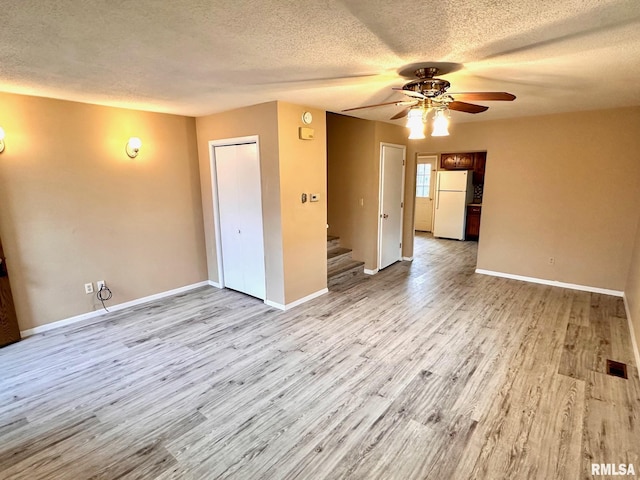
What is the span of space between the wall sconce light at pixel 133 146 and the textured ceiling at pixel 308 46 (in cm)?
79

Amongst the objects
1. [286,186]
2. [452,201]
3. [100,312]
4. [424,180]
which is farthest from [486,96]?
[424,180]

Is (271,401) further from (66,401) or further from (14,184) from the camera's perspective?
(14,184)

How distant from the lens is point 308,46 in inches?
78.0

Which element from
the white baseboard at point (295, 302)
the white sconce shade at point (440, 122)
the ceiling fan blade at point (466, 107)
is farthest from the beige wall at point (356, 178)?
the white sconce shade at point (440, 122)

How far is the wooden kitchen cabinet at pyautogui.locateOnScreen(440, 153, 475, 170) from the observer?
8039mm

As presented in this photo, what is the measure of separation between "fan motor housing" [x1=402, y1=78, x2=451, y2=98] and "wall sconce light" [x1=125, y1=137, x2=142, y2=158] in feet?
10.8

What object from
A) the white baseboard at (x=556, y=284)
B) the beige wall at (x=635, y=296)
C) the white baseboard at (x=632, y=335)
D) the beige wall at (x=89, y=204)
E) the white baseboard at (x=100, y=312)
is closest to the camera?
the white baseboard at (x=632, y=335)

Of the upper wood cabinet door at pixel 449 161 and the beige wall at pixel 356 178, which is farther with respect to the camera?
the upper wood cabinet door at pixel 449 161

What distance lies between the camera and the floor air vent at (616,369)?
106 inches

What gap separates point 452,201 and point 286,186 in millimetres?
5707

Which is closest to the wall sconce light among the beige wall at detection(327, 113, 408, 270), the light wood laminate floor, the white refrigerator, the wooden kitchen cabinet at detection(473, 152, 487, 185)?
the light wood laminate floor

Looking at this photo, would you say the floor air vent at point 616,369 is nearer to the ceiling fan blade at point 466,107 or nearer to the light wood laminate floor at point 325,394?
the light wood laminate floor at point 325,394

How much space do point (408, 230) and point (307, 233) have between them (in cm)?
281

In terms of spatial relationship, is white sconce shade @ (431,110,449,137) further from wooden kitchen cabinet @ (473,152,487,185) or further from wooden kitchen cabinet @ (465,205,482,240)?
wooden kitchen cabinet @ (465,205,482,240)
